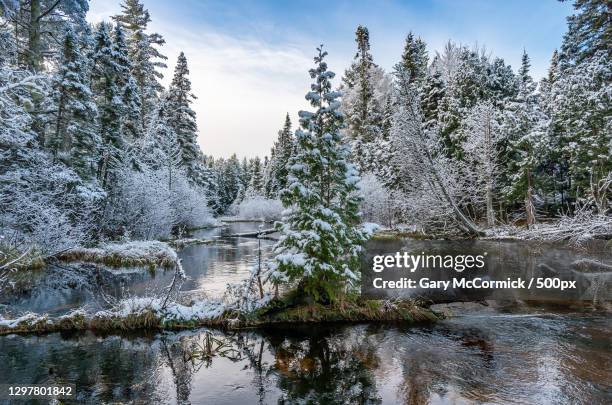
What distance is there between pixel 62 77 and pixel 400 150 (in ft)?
66.5

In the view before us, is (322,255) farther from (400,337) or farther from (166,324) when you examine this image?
(166,324)

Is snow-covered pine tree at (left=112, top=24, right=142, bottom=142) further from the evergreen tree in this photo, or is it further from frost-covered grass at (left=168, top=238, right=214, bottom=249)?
the evergreen tree

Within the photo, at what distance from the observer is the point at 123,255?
2016 cm

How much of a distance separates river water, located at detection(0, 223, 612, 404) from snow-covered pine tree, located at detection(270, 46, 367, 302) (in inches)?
62.5

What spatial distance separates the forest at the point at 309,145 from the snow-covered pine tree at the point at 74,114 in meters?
0.07

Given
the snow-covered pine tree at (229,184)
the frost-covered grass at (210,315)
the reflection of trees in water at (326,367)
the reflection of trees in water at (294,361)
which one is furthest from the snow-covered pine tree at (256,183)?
the reflection of trees in water at (326,367)

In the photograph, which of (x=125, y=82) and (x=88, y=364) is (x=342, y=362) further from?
(x=125, y=82)

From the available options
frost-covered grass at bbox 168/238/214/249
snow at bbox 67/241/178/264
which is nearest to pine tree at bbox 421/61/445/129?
frost-covered grass at bbox 168/238/214/249

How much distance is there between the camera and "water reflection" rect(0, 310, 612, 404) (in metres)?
7.11

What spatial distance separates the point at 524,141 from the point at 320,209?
77.2 feet

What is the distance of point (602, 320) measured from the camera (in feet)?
37.5

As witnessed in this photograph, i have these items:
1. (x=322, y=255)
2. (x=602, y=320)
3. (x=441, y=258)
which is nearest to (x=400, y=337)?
(x=322, y=255)

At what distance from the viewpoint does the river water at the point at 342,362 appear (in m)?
7.12

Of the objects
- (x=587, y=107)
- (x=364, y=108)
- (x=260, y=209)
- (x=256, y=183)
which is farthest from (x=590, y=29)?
(x=256, y=183)
